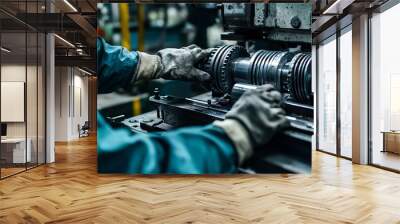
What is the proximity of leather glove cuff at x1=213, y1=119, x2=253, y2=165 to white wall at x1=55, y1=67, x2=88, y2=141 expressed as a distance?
10899mm

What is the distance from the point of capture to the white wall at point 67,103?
49.8 feet

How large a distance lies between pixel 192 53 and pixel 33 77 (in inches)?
133

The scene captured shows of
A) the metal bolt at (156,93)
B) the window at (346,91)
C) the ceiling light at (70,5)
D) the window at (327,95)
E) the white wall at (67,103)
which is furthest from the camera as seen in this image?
the white wall at (67,103)

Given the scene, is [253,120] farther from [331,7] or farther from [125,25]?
[331,7]

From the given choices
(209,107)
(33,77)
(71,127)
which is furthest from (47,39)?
(71,127)

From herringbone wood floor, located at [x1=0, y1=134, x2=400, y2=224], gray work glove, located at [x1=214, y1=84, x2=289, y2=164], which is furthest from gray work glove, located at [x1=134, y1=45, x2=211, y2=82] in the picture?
herringbone wood floor, located at [x1=0, y1=134, x2=400, y2=224]

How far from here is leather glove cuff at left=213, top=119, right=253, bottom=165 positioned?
18.9 feet

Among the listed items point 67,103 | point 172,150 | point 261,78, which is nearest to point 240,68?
point 261,78

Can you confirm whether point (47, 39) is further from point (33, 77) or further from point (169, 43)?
point (169, 43)

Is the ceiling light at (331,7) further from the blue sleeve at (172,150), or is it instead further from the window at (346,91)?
the blue sleeve at (172,150)

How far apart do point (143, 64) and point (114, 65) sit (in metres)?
0.44

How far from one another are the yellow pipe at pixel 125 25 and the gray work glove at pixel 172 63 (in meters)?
0.28

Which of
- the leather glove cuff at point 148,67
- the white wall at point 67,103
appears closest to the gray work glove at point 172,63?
the leather glove cuff at point 148,67

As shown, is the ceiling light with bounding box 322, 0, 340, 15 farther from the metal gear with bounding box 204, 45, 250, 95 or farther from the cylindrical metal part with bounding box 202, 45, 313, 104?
the metal gear with bounding box 204, 45, 250, 95
